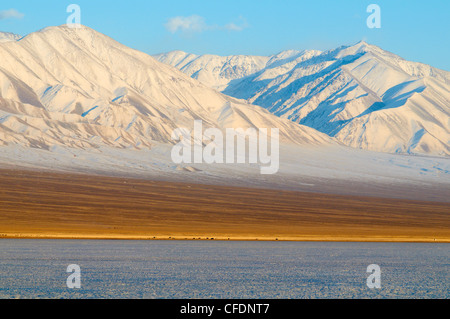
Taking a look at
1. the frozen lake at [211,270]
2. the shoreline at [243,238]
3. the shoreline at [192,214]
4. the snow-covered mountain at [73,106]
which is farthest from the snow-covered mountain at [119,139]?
the frozen lake at [211,270]

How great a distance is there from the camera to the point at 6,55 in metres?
170

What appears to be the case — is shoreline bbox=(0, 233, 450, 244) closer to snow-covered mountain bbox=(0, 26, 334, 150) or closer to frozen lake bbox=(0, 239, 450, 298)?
frozen lake bbox=(0, 239, 450, 298)

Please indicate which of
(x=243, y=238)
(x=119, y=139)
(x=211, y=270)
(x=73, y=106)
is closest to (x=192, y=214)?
(x=243, y=238)

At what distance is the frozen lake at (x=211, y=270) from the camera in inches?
784

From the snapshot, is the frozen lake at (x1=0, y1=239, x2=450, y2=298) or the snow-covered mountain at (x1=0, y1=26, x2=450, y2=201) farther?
the snow-covered mountain at (x1=0, y1=26, x2=450, y2=201)

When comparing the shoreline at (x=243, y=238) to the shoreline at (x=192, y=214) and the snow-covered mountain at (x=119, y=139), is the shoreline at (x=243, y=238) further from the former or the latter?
the snow-covered mountain at (x=119, y=139)

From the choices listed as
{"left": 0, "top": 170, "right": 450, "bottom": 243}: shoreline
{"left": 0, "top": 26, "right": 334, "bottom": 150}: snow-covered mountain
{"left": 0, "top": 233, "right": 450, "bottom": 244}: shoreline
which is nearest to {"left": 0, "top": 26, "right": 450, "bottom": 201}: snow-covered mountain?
{"left": 0, "top": 26, "right": 334, "bottom": 150}: snow-covered mountain

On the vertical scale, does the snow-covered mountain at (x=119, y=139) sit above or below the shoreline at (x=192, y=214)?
above

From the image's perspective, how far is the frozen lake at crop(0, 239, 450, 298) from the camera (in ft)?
65.3

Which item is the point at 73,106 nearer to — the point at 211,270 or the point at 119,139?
the point at 119,139

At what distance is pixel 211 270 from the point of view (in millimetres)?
24844

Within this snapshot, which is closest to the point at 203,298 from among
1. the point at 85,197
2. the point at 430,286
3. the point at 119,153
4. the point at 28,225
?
the point at 430,286
